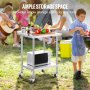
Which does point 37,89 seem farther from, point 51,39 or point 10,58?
point 51,39

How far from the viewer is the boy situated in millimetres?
6028

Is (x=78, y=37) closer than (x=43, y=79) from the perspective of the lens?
Yes

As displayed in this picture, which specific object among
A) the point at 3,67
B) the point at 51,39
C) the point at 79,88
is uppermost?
the point at 51,39

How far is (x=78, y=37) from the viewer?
6.14m

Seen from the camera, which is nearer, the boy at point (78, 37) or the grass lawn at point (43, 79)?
the grass lawn at point (43, 79)

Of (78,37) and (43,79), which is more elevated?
(78,37)

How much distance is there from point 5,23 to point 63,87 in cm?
430

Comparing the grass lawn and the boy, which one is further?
the boy

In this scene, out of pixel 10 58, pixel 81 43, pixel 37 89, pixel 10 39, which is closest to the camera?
pixel 37 89

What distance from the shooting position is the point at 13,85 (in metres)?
5.92

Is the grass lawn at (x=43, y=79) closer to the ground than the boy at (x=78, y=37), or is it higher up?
closer to the ground

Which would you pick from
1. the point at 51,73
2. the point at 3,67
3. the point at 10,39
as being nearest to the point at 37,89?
the point at 51,73

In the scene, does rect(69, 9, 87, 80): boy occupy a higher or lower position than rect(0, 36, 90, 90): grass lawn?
higher

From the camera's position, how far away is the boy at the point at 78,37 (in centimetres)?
603
